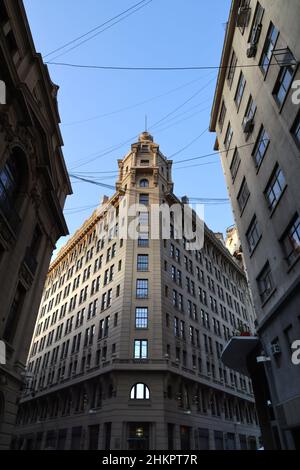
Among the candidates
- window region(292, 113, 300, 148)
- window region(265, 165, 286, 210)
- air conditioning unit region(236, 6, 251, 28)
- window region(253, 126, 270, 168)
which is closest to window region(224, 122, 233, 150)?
window region(253, 126, 270, 168)

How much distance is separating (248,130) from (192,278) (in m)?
29.3

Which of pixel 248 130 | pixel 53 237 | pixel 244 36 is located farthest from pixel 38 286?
pixel 244 36

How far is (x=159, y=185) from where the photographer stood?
148ft

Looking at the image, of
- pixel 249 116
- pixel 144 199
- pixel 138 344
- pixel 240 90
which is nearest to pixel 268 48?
pixel 249 116

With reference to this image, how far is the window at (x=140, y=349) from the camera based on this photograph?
31938mm

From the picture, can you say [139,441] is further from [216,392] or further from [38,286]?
[38,286]

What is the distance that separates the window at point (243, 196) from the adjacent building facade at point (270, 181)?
0.08 metres

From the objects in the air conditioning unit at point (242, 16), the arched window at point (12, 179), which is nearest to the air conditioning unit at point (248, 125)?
the air conditioning unit at point (242, 16)

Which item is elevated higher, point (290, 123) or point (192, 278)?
point (192, 278)

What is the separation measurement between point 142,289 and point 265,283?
20.5 m

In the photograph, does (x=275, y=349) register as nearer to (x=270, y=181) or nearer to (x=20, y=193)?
(x=270, y=181)

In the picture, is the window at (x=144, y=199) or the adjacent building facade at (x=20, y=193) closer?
the adjacent building facade at (x=20, y=193)

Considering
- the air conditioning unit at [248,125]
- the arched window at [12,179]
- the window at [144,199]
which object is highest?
the window at [144,199]

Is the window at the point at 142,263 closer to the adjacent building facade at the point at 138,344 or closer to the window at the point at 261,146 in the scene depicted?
the adjacent building facade at the point at 138,344
